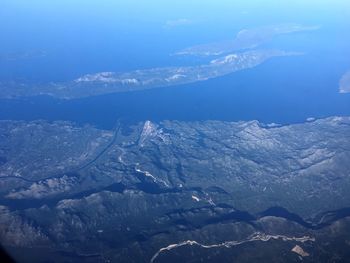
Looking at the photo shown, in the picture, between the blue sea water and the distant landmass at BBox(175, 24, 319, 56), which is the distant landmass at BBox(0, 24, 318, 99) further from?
the blue sea water

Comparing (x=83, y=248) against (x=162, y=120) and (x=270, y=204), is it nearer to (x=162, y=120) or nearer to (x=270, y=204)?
(x=270, y=204)

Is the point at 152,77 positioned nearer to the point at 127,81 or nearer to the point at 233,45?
the point at 127,81

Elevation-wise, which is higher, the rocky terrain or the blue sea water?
the blue sea water

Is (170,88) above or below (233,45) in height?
below

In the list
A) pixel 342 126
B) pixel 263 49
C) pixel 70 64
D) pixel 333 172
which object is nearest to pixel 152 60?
pixel 70 64

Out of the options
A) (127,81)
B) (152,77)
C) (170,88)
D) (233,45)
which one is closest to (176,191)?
(170,88)

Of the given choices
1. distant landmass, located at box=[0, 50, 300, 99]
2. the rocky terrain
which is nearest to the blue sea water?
distant landmass, located at box=[0, 50, 300, 99]

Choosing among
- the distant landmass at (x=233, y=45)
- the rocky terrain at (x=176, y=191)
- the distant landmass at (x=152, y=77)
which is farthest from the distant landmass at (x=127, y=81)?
the rocky terrain at (x=176, y=191)

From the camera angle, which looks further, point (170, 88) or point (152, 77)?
point (152, 77)

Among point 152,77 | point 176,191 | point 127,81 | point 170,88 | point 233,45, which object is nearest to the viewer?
point 176,191
